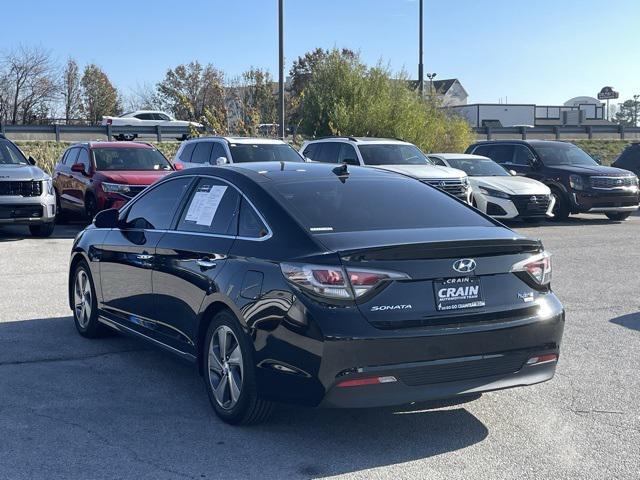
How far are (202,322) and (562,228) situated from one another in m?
13.8

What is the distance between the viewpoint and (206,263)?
5.54 meters

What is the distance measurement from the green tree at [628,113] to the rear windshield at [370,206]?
150m

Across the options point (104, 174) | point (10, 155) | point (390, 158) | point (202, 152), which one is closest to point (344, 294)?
point (104, 174)

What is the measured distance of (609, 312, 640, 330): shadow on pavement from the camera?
322 inches

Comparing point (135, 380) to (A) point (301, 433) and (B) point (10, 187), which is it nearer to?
(A) point (301, 433)

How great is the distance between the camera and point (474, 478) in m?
4.45

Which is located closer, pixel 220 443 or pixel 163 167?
pixel 220 443

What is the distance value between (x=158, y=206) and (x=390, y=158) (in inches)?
478

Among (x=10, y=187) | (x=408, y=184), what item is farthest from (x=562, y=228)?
(x=408, y=184)

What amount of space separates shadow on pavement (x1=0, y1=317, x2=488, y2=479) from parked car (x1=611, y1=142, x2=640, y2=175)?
1788 cm

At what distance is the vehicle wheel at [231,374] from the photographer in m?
5.03

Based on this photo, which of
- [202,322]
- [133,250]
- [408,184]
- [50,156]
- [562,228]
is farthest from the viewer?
[50,156]

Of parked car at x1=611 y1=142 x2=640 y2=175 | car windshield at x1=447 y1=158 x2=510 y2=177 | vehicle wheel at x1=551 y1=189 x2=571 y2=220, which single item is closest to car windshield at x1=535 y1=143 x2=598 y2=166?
vehicle wheel at x1=551 y1=189 x2=571 y2=220

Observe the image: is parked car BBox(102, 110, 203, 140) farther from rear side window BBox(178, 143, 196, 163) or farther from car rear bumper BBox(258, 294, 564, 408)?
car rear bumper BBox(258, 294, 564, 408)
